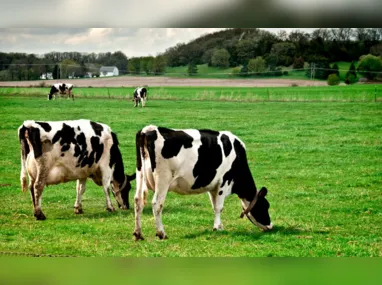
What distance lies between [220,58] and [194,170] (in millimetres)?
1227

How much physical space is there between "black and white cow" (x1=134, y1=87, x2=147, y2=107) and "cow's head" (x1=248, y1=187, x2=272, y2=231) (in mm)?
1611

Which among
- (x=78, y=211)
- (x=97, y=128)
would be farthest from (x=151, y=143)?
(x=97, y=128)

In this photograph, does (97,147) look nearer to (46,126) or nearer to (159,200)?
(46,126)

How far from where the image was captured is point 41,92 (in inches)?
328

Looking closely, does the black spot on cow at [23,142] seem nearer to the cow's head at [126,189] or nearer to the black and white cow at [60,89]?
the black and white cow at [60,89]

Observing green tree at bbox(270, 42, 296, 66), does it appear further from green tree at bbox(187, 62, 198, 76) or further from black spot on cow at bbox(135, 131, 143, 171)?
black spot on cow at bbox(135, 131, 143, 171)

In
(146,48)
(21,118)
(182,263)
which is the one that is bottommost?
(182,263)

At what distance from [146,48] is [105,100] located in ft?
3.18

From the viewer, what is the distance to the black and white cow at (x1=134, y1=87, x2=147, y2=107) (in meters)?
8.43

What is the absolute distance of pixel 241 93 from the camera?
866 centimetres
